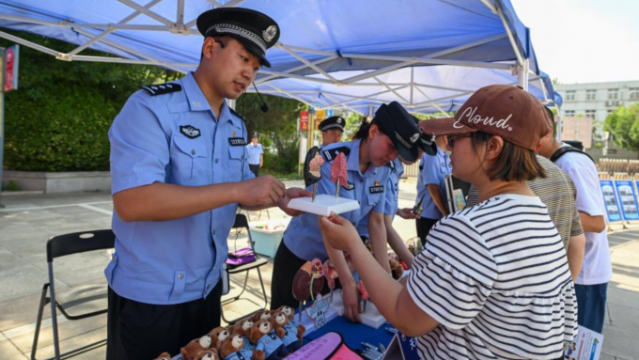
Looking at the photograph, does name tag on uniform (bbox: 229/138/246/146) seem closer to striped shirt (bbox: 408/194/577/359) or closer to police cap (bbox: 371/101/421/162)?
police cap (bbox: 371/101/421/162)

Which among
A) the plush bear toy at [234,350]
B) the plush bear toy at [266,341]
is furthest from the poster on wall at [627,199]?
the plush bear toy at [234,350]

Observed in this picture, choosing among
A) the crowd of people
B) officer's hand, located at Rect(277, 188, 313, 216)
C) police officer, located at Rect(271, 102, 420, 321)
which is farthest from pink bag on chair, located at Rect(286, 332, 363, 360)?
officer's hand, located at Rect(277, 188, 313, 216)

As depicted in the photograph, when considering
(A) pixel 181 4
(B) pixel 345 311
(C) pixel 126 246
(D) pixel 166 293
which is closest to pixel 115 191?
(C) pixel 126 246

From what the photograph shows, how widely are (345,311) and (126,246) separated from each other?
1.06 m

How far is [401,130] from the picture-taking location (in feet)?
6.19

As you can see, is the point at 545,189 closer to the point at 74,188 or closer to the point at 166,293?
the point at 166,293

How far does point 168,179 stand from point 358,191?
3.73 feet

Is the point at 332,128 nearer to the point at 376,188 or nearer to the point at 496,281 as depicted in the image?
the point at 376,188

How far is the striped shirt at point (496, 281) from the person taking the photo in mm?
893

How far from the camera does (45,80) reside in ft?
32.2

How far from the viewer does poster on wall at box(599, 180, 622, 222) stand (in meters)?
8.75

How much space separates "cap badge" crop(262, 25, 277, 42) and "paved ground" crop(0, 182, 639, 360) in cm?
250

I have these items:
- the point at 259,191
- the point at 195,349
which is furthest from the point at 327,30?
the point at 195,349

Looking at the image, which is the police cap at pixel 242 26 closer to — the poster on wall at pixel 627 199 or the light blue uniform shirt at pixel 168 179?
the light blue uniform shirt at pixel 168 179
